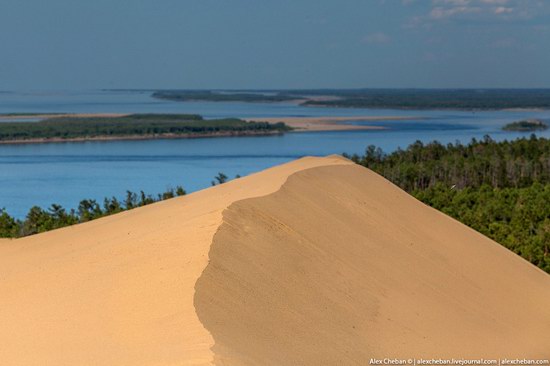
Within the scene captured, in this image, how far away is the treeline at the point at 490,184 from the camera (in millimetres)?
29750

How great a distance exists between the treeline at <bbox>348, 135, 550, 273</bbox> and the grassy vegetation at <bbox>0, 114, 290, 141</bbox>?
5968 centimetres

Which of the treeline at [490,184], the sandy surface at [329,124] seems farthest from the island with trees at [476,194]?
the sandy surface at [329,124]

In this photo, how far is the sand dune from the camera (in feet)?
37.5

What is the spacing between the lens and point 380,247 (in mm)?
18453

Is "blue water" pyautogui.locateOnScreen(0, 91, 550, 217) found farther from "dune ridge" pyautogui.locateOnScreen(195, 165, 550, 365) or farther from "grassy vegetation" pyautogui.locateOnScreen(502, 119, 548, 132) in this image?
"dune ridge" pyautogui.locateOnScreen(195, 165, 550, 365)

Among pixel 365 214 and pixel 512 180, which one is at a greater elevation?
pixel 365 214

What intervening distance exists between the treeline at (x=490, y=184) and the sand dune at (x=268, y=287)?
7.56 metres

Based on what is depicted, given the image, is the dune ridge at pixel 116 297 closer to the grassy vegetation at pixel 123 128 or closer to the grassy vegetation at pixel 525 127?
the grassy vegetation at pixel 123 128

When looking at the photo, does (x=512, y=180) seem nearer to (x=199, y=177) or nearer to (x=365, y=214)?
(x=199, y=177)

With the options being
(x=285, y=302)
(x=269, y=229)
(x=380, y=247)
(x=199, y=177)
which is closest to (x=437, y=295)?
(x=380, y=247)

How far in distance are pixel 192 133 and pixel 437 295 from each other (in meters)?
108

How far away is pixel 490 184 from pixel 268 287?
42832mm

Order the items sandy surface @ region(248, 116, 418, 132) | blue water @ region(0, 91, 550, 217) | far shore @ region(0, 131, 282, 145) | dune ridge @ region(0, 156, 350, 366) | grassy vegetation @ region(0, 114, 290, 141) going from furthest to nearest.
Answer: sandy surface @ region(248, 116, 418, 132), grassy vegetation @ region(0, 114, 290, 141), far shore @ region(0, 131, 282, 145), blue water @ region(0, 91, 550, 217), dune ridge @ region(0, 156, 350, 366)

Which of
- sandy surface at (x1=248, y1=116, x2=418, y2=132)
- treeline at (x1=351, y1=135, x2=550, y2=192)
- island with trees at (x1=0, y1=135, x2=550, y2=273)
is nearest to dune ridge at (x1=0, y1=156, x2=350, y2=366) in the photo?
island with trees at (x1=0, y1=135, x2=550, y2=273)
